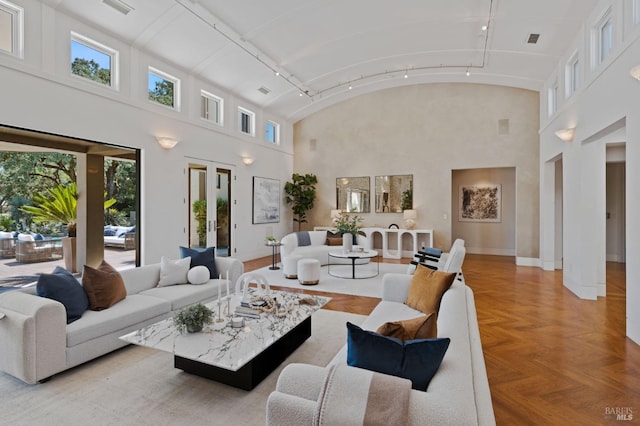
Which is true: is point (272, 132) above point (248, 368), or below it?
above

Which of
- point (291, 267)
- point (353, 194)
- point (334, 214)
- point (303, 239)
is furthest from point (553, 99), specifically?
point (291, 267)

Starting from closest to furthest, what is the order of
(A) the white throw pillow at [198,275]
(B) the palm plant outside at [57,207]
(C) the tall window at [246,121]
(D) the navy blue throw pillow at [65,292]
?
1. (D) the navy blue throw pillow at [65,292]
2. (A) the white throw pillow at [198,275]
3. (B) the palm plant outside at [57,207]
4. (C) the tall window at [246,121]

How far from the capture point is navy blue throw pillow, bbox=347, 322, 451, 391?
1.40m

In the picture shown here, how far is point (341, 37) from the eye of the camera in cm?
638

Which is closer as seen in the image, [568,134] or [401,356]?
[401,356]

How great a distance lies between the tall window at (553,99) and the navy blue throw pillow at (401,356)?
723 centimetres

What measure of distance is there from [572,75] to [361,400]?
698cm

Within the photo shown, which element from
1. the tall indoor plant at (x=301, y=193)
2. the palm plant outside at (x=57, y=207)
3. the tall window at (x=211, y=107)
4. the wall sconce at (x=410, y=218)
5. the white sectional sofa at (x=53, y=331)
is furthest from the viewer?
the tall indoor plant at (x=301, y=193)

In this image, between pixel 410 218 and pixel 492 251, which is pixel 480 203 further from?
pixel 410 218

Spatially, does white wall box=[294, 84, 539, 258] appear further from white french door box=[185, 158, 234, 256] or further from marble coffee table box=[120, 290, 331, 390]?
marble coffee table box=[120, 290, 331, 390]

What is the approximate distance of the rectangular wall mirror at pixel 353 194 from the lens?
9.65 m

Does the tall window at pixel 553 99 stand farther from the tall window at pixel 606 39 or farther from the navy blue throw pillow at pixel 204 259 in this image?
the navy blue throw pillow at pixel 204 259

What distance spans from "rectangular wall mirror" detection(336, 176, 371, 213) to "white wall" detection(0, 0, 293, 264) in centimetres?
234

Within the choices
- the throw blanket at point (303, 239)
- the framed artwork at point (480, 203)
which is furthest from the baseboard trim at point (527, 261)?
the throw blanket at point (303, 239)
